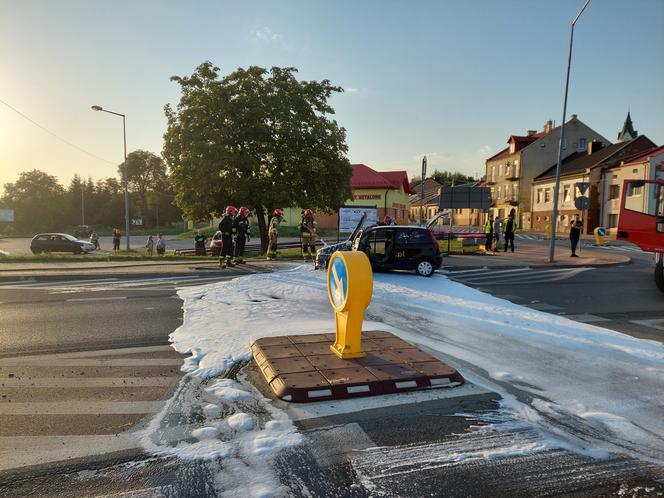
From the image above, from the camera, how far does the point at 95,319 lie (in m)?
7.85

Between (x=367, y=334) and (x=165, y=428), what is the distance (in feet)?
10.5

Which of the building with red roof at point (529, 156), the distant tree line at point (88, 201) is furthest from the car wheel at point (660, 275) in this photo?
the distant tree line at point (88, 201)

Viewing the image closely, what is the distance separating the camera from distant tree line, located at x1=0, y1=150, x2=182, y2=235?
79.1 metres

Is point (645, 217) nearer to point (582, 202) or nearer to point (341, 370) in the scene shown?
point (582, 202)

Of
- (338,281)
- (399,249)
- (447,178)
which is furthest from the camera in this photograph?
(447,178)

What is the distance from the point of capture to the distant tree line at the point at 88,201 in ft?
260

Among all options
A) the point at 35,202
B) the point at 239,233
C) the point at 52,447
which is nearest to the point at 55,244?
the point at 239,233

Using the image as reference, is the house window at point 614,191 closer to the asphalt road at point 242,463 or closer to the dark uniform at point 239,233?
the dark uniform at point 239,233

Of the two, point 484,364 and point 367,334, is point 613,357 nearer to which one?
point 484,364

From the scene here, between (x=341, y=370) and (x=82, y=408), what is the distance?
7.75 ft

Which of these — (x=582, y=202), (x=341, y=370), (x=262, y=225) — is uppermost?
(x=582, y=202)

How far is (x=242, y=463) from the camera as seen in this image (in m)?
3.07

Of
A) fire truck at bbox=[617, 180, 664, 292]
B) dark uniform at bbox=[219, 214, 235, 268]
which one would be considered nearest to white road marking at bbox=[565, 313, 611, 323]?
fire truck at bbox=[617, 180, 664, 292]

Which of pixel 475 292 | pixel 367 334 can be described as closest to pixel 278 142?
pixel 475 292
